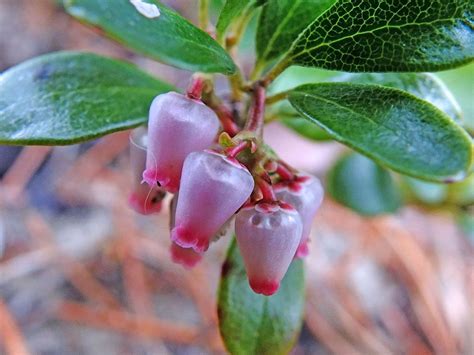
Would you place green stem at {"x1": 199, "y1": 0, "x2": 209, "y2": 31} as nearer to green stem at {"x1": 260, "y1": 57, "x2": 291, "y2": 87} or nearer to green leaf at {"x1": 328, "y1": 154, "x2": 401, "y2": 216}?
green stem at {"x1": 260, "y1": 57, "x2": 291, "y2": 87}

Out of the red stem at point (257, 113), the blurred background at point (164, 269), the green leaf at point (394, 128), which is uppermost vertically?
the green leaf at point (394, 128)

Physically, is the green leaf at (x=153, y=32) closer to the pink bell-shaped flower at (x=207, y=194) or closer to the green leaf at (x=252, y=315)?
the pink bell-shaped flower at (x=207, y=194)

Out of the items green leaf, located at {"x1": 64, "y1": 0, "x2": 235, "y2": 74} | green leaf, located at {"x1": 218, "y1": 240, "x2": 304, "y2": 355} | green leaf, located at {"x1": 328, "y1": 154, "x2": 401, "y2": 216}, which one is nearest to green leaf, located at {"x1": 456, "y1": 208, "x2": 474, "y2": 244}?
green leaf, located at {"x1": 328, "y1": 154, "x2": 401, "y2": 216}

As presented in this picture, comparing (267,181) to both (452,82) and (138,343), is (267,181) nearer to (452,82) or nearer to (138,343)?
(452,82)

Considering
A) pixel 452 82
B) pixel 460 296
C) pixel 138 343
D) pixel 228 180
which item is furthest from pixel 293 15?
pixel 460 296

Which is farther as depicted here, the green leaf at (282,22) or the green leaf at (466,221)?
the green leaf at (466,221)


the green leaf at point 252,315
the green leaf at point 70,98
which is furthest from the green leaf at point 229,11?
the green leaf at point 252,315
